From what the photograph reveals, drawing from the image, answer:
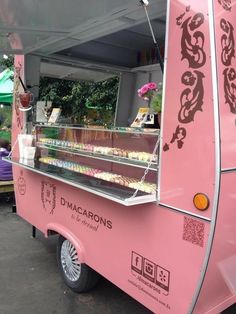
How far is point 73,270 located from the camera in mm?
3361

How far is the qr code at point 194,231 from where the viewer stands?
1960 millimetres

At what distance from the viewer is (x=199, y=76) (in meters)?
1.93

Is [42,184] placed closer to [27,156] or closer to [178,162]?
[27,156]

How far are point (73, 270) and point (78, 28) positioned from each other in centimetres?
219

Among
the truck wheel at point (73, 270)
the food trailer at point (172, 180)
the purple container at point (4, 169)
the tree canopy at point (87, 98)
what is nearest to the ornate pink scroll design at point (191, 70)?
the food trailer at point (172, 180)

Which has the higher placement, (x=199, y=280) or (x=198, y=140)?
(x=198, y=140)

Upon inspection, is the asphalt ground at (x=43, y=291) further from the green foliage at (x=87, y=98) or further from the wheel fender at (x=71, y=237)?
the green foliage at (x=87, y=98)

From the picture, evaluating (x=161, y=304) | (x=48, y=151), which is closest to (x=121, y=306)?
(x=161, y=304)

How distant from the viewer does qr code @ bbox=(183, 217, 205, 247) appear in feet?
6.43

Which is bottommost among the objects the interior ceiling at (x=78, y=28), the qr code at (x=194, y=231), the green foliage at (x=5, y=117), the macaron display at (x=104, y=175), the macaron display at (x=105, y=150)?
the qr code at (x=194, y=231)

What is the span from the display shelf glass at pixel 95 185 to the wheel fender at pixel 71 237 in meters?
0.51

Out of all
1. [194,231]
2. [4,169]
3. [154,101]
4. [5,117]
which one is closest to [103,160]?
[154,101]

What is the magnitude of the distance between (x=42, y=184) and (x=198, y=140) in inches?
83.2

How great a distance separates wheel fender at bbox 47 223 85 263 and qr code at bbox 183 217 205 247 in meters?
1.20
